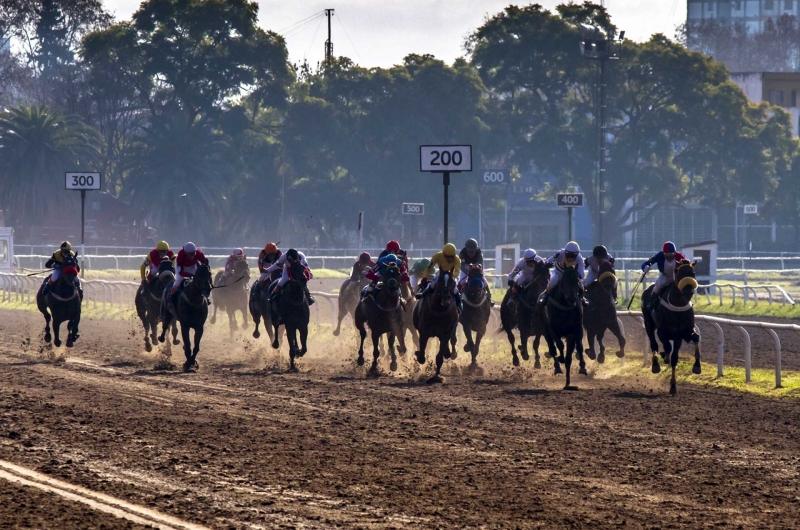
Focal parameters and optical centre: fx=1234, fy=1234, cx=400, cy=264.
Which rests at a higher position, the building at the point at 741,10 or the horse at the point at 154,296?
the building at the point at 741,10

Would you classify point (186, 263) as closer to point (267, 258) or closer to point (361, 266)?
point (267, 258)

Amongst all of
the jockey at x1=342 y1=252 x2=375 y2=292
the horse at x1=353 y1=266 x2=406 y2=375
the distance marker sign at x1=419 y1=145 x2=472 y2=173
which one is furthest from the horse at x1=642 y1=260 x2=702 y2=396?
the jockey at x1=342 y1=252 x2=375 y2=292

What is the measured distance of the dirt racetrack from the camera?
8.20 meters

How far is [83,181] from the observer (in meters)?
28.5

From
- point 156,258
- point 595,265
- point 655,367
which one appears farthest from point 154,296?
point 655,367

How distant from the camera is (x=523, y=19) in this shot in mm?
67500

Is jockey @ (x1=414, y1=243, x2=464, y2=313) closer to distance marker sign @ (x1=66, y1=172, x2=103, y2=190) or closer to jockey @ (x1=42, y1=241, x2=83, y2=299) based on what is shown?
jockey @ (x1=42, y1=241, x2=83, y2=299)

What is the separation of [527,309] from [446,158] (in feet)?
8.58

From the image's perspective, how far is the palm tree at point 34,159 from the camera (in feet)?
199

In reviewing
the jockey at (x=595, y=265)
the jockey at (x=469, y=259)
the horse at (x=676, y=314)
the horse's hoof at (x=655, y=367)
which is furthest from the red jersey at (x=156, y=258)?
the horse at (x=676, y=314)

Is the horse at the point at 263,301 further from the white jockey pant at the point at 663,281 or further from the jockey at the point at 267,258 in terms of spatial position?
the white jockey pant at the point at 663,281

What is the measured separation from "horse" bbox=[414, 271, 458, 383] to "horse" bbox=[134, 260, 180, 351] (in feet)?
15.6

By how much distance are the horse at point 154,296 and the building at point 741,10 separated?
470 ft

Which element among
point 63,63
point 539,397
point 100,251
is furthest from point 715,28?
point 539,397
